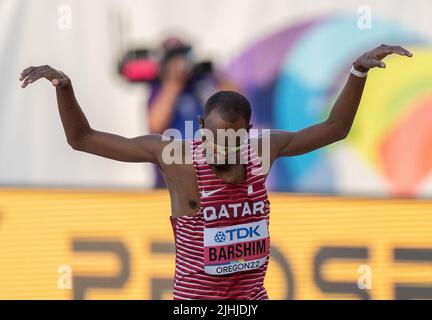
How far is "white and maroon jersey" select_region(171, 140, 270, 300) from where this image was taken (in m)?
3.51

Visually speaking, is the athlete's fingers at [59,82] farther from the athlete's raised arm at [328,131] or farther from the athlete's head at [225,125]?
the athlete's raised arm at [328,131]

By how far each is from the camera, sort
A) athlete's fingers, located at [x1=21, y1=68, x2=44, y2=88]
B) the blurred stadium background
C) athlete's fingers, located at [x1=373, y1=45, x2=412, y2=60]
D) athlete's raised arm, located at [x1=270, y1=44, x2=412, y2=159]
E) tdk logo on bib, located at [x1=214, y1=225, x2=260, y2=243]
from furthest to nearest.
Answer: the blurred stadium background < athlete's raised arm, located at [x1=270, y1=44, x2=412, y2=159] < tdk logo on bib, located at [x1=214, y1=225, x2=260, y2=243] < athlete's fingers, located at [x1=373, y1=45, x2=412, y2=60] < athlete's fingers, located at [x1=21, y1=68, x2=44, y2=88]

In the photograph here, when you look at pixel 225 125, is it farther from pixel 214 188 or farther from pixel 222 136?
pixel 214 188

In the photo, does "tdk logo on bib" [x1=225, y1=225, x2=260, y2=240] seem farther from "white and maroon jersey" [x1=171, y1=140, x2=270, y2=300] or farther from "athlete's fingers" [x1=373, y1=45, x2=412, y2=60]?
"athlete's fingers" [x1=373, y1=45, x2=412, y2=60]

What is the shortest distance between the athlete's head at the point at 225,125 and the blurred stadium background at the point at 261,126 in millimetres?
2320

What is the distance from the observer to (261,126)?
19.0 ft

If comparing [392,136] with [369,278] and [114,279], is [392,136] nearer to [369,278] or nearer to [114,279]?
[369,278]

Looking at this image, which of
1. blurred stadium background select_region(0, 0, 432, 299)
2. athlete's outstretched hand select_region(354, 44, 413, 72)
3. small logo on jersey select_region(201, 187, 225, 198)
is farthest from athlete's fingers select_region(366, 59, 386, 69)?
blurred stadium background select_region(0, 0, 432, 299)

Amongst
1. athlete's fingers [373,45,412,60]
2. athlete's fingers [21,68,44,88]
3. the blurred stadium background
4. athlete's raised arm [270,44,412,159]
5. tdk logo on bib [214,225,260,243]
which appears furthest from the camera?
the blurred stadium background

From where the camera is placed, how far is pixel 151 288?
587 cm

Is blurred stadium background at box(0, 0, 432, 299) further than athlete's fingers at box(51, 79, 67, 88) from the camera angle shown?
Yes

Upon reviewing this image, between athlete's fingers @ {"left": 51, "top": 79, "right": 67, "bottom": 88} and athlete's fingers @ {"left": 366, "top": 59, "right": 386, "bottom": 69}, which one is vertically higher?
athlete's fingers @ {"left": 366, "top": 59, "right": 386, "bottom": 69}

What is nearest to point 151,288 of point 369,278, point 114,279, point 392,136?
point 114,279

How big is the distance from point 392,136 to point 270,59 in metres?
0.90
